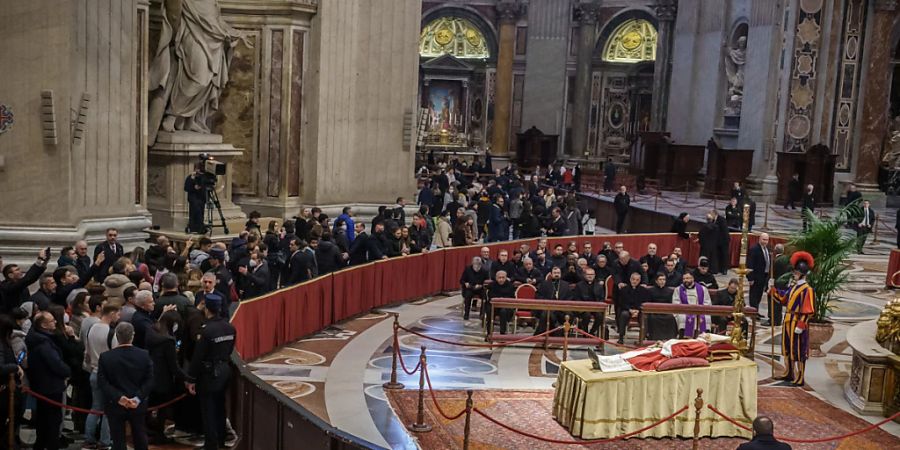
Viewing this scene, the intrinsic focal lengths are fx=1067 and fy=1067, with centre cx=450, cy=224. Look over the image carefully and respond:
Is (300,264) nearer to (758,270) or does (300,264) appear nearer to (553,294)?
(553,294)

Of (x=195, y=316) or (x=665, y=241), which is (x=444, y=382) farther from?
(x=665, y=241)

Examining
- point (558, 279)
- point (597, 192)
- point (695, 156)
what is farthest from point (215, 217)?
point (695, 156)

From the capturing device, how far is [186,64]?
730 inches

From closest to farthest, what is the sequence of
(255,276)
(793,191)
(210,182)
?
(255,276), (210,182), (793,191)

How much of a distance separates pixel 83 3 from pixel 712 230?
1338 cm

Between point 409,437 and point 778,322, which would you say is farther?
point 778,322

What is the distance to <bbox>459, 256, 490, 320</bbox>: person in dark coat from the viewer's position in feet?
55.2

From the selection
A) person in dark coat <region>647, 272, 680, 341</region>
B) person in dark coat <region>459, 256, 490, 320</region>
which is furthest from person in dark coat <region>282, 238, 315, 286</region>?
person in dark coat <region>647, 272, 680, 341</region>

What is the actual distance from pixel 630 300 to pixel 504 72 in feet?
95.0

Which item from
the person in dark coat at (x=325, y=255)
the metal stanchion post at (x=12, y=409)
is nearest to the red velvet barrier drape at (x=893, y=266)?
the person in dark coat at (x=325, y=255)

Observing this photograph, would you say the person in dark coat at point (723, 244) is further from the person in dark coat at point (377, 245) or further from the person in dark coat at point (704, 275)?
the person in dark coat at point (377, 245)

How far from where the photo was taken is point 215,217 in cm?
1919

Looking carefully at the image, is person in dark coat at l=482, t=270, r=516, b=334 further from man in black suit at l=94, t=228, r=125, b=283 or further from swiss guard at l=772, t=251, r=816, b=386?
man in black suit at l=94, t=228, r=125, b=283

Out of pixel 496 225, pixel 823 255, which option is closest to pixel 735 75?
pixel 496 225
